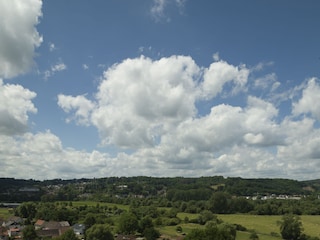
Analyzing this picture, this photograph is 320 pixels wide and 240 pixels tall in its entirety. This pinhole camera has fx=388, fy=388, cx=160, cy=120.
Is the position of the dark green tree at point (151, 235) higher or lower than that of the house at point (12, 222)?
lower

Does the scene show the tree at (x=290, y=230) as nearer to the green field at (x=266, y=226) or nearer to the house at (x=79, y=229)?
the green field at (x=266, y=226)

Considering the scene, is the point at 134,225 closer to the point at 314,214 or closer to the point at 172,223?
the point at 172,223

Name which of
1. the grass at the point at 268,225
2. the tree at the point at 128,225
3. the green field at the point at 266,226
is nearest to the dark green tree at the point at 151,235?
the tree at the point at 128,225

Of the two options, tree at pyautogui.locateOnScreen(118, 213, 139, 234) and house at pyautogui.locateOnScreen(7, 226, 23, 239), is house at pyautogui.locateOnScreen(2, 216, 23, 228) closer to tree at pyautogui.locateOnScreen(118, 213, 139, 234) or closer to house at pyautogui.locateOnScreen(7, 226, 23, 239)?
house at pyautogui.locateOnScreen(7, 226, 23, 239)

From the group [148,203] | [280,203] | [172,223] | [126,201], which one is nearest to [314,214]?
[280,203]

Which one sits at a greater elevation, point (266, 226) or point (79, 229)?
point (79, 229)

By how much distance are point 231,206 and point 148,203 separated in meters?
36.1

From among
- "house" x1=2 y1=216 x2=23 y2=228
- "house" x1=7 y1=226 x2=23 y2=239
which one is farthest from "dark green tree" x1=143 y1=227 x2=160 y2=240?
"house" x1=2 y1=216 x2=23 y2=228

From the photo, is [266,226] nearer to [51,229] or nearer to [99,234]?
[99,234]

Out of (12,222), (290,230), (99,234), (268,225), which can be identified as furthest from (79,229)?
(290,230)

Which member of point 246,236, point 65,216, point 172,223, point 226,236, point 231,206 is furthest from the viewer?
point 231,206

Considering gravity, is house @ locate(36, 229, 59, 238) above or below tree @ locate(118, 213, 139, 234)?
below

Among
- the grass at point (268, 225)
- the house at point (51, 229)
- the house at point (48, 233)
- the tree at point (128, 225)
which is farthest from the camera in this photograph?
the grass at point (268, 225)

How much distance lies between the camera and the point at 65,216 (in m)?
121
